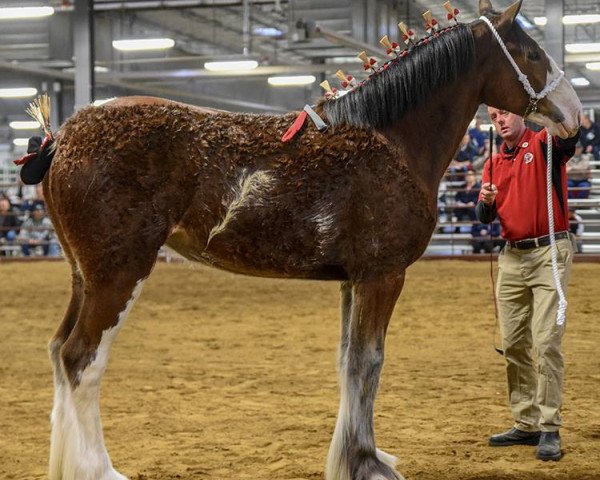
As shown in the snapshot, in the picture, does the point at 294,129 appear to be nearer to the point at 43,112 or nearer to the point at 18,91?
the point at 43,112

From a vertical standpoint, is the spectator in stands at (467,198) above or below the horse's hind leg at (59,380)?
below

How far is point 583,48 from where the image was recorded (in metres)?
19.2

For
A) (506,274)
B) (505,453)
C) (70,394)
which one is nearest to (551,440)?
(505,453)

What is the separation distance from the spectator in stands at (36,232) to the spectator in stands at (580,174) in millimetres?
11408

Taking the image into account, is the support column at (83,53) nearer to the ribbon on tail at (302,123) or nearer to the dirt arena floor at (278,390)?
the dirt arena floor at (278,390)

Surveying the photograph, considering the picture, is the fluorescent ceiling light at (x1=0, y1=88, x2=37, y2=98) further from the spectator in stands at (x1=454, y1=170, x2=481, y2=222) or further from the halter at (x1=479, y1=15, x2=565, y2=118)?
the halter at (x1=479, y1=15, x2=565, y2=118)

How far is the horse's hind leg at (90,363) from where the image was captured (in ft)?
12.4

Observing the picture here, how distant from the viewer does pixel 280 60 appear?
25.0 m

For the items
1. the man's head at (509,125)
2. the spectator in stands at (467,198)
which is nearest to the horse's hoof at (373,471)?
the man's head at (509,125)

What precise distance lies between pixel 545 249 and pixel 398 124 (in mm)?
1240

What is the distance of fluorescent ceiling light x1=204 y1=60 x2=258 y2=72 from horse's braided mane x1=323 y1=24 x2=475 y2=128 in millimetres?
17381

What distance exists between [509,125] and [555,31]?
13.3m

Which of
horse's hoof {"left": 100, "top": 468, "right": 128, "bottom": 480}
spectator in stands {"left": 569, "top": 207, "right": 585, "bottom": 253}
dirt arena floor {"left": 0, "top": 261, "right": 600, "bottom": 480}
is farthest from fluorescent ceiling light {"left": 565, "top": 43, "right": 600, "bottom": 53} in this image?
horse's hoof {"left": 100, "top": 468, "right": 128, "bottom": 480}

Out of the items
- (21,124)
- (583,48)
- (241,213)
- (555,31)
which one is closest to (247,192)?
(241,213)
